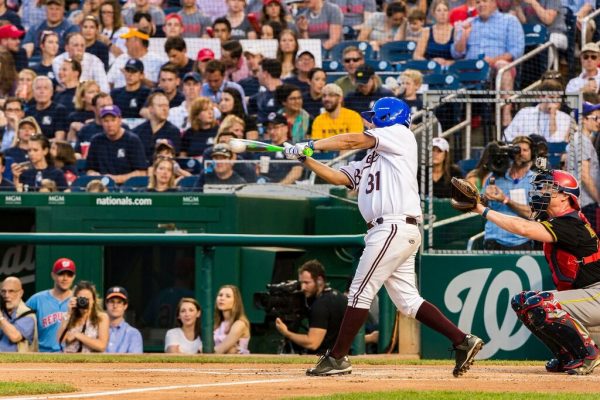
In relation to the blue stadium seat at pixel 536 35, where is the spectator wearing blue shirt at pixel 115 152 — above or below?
below

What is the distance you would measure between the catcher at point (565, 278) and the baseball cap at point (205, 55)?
812 centimetres

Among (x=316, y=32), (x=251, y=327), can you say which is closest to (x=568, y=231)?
(x=251, y=327)

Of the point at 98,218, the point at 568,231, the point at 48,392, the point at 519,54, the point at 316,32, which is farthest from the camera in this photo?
the point at 316,32

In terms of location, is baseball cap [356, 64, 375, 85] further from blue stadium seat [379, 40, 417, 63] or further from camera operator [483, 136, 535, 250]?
camera operator [483, 136, 535, 250]

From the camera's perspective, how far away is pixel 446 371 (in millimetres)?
8148

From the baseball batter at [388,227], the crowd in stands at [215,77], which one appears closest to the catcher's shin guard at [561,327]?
the baseball batter at [388,227]

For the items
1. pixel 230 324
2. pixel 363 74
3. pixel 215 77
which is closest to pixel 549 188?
pixel 230 324

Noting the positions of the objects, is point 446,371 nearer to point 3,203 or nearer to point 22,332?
point 22,332

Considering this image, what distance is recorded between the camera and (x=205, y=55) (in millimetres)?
15508

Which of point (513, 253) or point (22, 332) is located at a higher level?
point (513, 253)

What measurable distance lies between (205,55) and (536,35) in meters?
4.06

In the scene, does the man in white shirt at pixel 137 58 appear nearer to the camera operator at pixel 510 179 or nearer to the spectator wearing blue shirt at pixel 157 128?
the spectator wearing blue shirt at pixel 157 128

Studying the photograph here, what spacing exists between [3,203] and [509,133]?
5068 millimetres

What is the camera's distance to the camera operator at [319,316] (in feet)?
32.7
